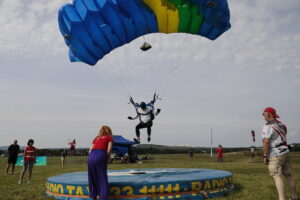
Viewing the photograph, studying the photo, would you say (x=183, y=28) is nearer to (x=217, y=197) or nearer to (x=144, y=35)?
(x=144, y=35)

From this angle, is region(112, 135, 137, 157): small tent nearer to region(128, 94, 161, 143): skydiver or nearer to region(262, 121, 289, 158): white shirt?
region(128, 94, 161, 143): skydiver

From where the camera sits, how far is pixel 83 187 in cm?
592

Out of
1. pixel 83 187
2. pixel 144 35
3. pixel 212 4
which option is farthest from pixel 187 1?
pixel 83 187

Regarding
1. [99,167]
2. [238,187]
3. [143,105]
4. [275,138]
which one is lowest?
[238,187]

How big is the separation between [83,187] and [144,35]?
489 cm

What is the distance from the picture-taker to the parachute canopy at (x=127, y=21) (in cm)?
765

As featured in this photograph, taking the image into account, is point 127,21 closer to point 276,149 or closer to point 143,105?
point 143,105

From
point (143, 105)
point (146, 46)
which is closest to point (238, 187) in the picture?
point (143, 105)

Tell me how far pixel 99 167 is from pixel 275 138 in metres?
3.15

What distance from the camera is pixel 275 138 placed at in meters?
4.95

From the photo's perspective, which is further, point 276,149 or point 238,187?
point 238,187

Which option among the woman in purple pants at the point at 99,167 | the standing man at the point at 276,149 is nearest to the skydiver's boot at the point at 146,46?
the woman in purple pants at the point at 99,167

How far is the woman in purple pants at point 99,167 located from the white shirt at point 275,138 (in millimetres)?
2824

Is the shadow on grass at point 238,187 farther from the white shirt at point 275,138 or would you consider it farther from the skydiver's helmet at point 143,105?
the skydiver's helmet at point 143,105
